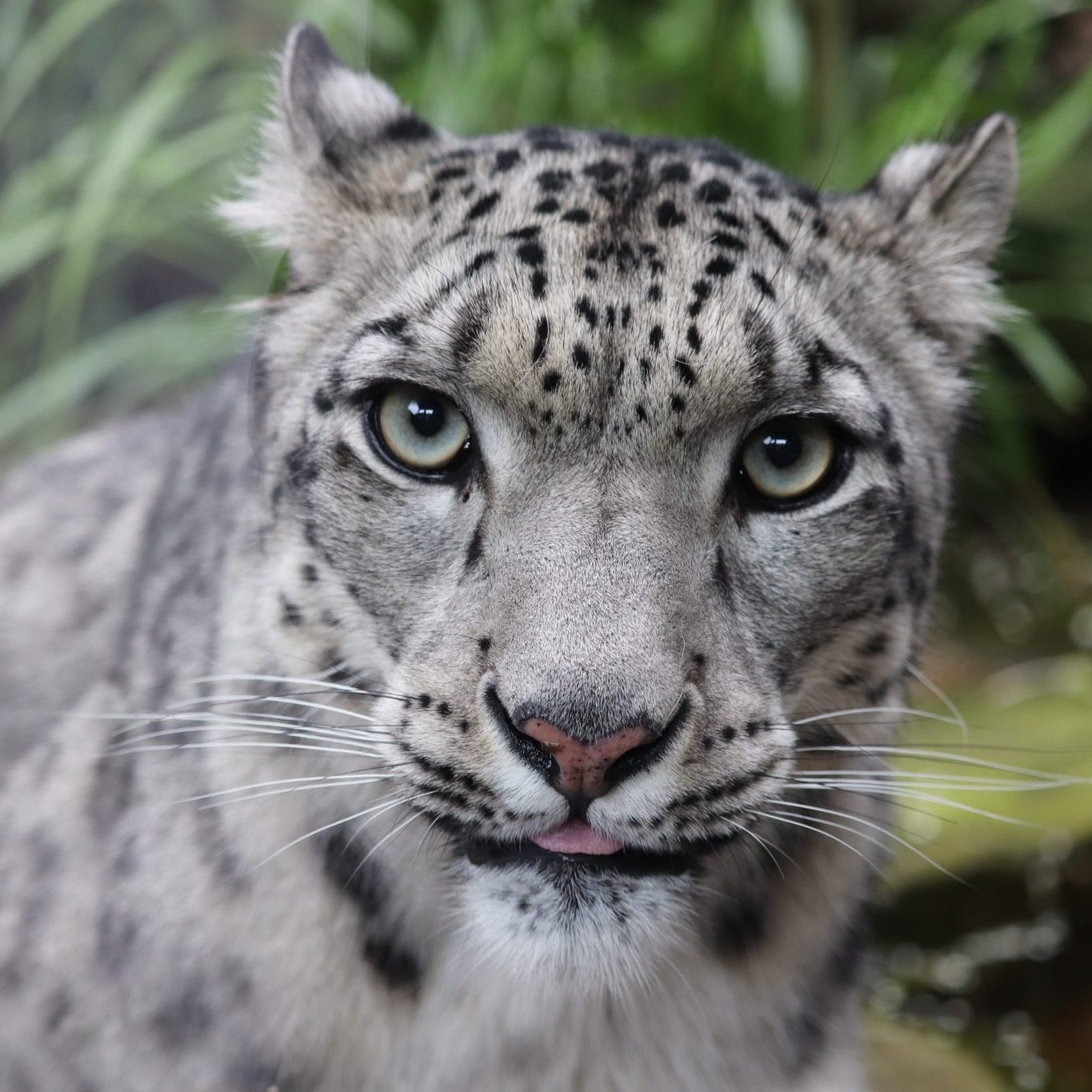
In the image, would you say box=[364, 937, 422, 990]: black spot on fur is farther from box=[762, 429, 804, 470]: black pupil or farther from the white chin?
box=[762, 429, 804, 470]: black pupil

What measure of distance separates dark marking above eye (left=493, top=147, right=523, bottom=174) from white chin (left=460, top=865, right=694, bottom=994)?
1.25 m

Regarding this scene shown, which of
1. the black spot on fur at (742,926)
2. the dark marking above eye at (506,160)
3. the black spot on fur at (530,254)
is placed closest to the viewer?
the black spot on fur at (530,254)

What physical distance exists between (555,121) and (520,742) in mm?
4770

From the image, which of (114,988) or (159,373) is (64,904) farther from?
→ (159,373)

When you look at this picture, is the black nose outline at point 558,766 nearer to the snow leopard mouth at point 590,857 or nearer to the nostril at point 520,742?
the nostril at point 520,742

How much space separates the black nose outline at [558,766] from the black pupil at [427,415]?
50 cm

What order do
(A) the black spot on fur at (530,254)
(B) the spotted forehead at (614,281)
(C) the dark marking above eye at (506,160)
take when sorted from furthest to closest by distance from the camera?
1. (C) the dark marking above eye at (506,160)
2. (A) the black spot on fur at (530,254)
3. (B) the spotted forehead at (614,281)

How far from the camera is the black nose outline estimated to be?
229cm

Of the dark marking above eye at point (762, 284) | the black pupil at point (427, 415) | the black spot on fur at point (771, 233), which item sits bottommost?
the black pupil at point (427, 415)

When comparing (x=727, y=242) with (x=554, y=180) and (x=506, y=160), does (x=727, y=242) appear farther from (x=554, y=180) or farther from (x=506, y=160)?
(x=506, y=160)

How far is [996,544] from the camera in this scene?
25.0 feet

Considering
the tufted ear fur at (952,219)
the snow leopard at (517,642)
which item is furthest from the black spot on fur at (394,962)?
the tufted ear fur at (952,219)

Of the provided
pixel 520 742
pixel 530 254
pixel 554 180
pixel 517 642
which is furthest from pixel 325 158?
pixel 520 742

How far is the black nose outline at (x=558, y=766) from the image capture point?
2293 millimetres
